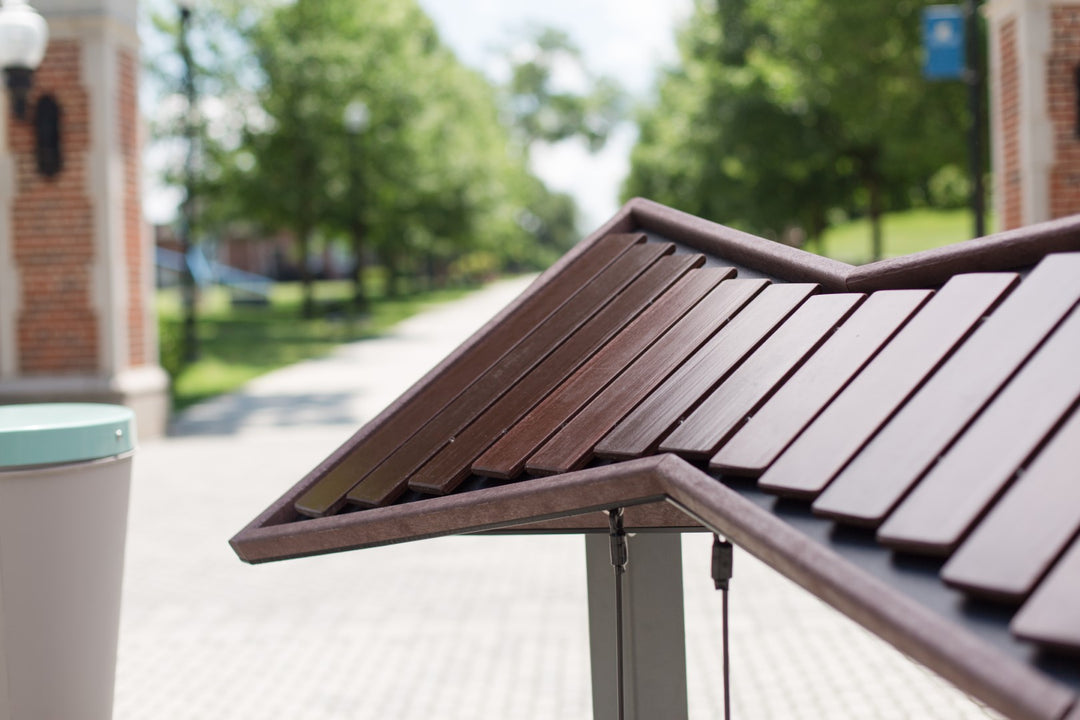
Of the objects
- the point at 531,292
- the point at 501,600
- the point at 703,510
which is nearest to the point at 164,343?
the point at 501,600

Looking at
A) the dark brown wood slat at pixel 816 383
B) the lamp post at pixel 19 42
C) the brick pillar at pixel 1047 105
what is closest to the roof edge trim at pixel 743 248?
the dark brown wood slat at pixel 816 383

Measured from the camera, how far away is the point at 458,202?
39.8 m

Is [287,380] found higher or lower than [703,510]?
lower

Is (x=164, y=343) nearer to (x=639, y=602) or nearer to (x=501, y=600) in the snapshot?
(x=501, y=600)

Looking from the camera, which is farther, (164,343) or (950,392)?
(164,343)

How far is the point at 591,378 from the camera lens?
2.41 metres

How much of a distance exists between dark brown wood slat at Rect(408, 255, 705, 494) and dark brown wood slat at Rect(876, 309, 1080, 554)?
0.99 meters

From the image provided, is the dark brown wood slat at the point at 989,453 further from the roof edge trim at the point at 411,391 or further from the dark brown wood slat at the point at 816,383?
the roof edge trim at the point at 411,391

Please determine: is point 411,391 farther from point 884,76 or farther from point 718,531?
point 884,76

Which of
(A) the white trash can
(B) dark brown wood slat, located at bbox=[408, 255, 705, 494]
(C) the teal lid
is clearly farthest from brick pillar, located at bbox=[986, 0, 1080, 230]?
(A) the white trash can

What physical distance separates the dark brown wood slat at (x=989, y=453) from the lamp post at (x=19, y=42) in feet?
31.0

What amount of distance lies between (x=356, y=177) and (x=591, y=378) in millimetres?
24793

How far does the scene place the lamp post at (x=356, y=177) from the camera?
22938 mm

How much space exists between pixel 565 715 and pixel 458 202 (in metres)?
36.3
